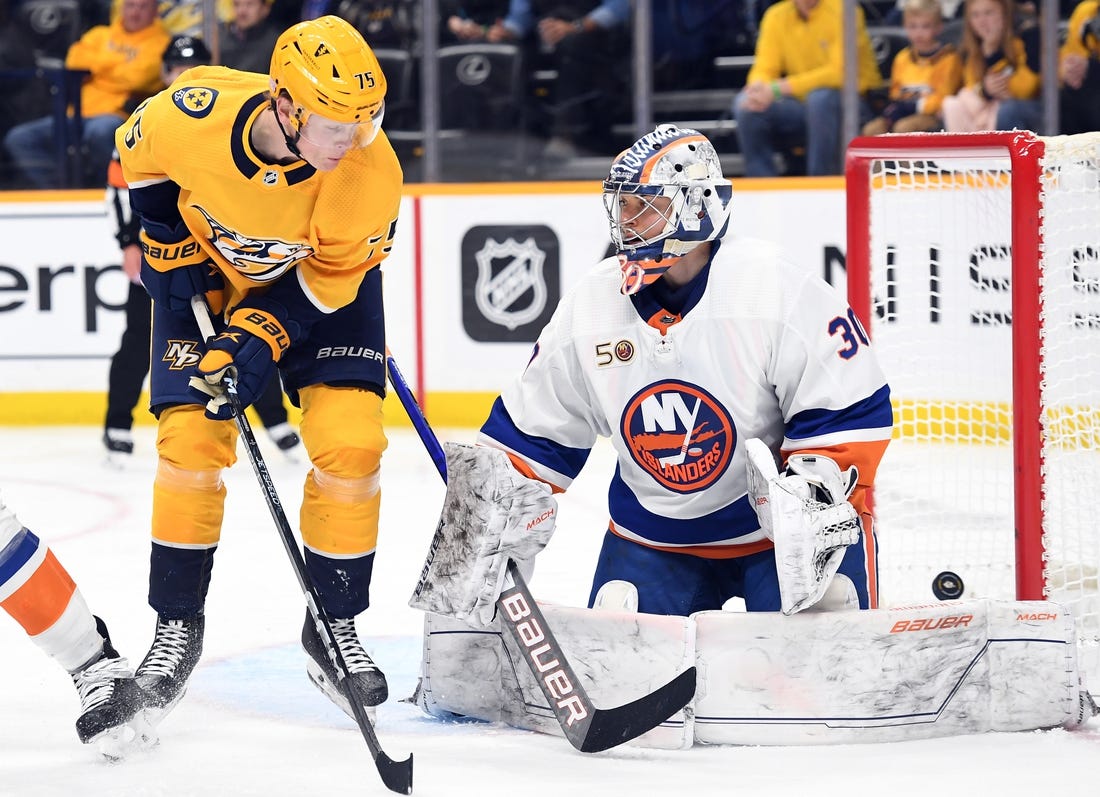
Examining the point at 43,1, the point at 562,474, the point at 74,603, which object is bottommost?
the point at 74,603

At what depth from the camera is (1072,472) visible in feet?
10.3

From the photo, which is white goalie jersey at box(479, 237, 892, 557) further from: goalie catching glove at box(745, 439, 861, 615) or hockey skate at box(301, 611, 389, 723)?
hockey skate at box(301, 611, 389, 723)

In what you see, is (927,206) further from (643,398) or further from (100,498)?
(100,498)

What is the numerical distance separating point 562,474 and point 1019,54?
142 inches

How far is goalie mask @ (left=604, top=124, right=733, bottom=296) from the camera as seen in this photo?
242 centimetres

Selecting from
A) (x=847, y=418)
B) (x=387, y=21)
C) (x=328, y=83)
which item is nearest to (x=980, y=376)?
(x=847, y=418)

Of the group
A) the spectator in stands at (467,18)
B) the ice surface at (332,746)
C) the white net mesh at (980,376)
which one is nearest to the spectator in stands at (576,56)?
the spectator in stands at (467,18)

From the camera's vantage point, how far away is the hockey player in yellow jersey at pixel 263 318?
95.8 inches

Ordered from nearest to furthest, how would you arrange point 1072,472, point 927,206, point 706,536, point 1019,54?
point 706,536 → point 1072,472 → point 927,206 → point 1019,54

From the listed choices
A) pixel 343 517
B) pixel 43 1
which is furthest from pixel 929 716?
pixel 43 1

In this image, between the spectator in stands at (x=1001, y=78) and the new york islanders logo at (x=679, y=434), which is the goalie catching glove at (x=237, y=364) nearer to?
the new york islanders logo at (x=679, y=434)

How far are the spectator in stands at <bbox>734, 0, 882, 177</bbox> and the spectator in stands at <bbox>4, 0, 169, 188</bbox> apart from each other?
2235 mm

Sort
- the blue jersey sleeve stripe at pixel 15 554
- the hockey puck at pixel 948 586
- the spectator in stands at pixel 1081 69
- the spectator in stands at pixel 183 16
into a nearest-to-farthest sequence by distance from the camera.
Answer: the blue jersey sleeve stripe at pixel 15 554 < the hockey puck at pixel 948 586 < the spectator in stands at pixel 1081 69 < the spectator in stands at pixel 183 16

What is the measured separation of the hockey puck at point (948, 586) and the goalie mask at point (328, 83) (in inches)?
58.4
